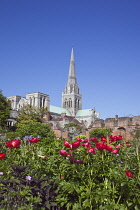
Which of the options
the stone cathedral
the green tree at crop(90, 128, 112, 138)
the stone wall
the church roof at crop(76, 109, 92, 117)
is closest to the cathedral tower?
the stone cathedral

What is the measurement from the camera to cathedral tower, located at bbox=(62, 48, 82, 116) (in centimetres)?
13912

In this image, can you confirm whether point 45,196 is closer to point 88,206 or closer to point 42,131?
point 88,206

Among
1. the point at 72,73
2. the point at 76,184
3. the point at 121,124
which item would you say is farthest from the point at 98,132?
the point at 72,73

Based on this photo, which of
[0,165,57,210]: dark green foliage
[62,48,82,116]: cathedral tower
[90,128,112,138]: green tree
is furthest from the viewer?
[62,48,82,116]: cathedral tower

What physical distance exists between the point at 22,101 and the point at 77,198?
115184 mm

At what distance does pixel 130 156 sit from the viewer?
5391mm

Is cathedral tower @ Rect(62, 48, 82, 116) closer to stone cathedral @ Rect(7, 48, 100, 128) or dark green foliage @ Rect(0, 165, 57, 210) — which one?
stone cathedral @ Rect(7, 48, 100, 128)

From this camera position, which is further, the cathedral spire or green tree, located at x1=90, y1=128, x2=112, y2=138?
the cathedral spire

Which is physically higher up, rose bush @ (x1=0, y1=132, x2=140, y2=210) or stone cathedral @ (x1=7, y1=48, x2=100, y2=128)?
stone cathedral @ (x1=7, y1=48, x2=100, y2=128)

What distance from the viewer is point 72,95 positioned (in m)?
141

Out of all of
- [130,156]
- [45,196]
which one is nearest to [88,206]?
[45,196]

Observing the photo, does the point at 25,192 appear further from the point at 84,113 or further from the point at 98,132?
the point at 84,113

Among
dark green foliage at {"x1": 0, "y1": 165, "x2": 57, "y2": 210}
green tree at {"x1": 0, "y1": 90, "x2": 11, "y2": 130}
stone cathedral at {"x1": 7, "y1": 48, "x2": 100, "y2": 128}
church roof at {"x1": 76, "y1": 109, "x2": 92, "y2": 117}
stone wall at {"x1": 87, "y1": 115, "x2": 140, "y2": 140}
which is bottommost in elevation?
dark green foliage at {"x1": 0, "y1": 165, "x2": 57, "y2": 210}

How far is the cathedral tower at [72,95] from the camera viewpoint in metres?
139
